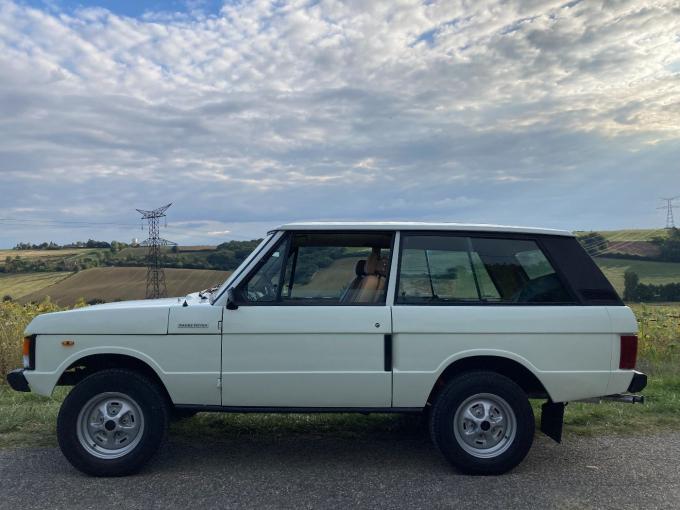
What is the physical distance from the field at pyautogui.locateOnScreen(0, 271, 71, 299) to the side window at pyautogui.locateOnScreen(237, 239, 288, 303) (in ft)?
46.3

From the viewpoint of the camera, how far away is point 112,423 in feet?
14.6

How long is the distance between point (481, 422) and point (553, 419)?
75 centimetres

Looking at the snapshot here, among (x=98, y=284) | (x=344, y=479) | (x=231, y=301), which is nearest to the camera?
(x=344, y=479)

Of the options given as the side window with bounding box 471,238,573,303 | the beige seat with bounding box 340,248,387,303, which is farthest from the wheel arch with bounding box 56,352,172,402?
the side window with bounding box 471,238,573,303

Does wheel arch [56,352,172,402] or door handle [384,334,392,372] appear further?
wheel arch [56,352,172,402]

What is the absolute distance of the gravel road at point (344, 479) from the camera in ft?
12.9

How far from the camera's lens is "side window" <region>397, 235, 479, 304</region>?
458 cm

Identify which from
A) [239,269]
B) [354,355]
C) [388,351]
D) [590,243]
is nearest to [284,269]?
[239,269]

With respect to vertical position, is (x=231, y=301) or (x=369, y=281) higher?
(x=369, y=281)

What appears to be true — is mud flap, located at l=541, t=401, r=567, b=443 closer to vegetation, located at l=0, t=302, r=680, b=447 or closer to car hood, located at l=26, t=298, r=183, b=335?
vegetation, located at l=0, t=302, r=680, b=447

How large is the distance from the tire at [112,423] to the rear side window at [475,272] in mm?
2151

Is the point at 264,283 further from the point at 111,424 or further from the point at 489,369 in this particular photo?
the point at 489,369

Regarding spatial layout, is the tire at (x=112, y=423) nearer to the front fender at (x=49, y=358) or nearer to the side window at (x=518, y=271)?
the front fender at (x=49, y=358)

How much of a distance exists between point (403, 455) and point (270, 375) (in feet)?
4.80
